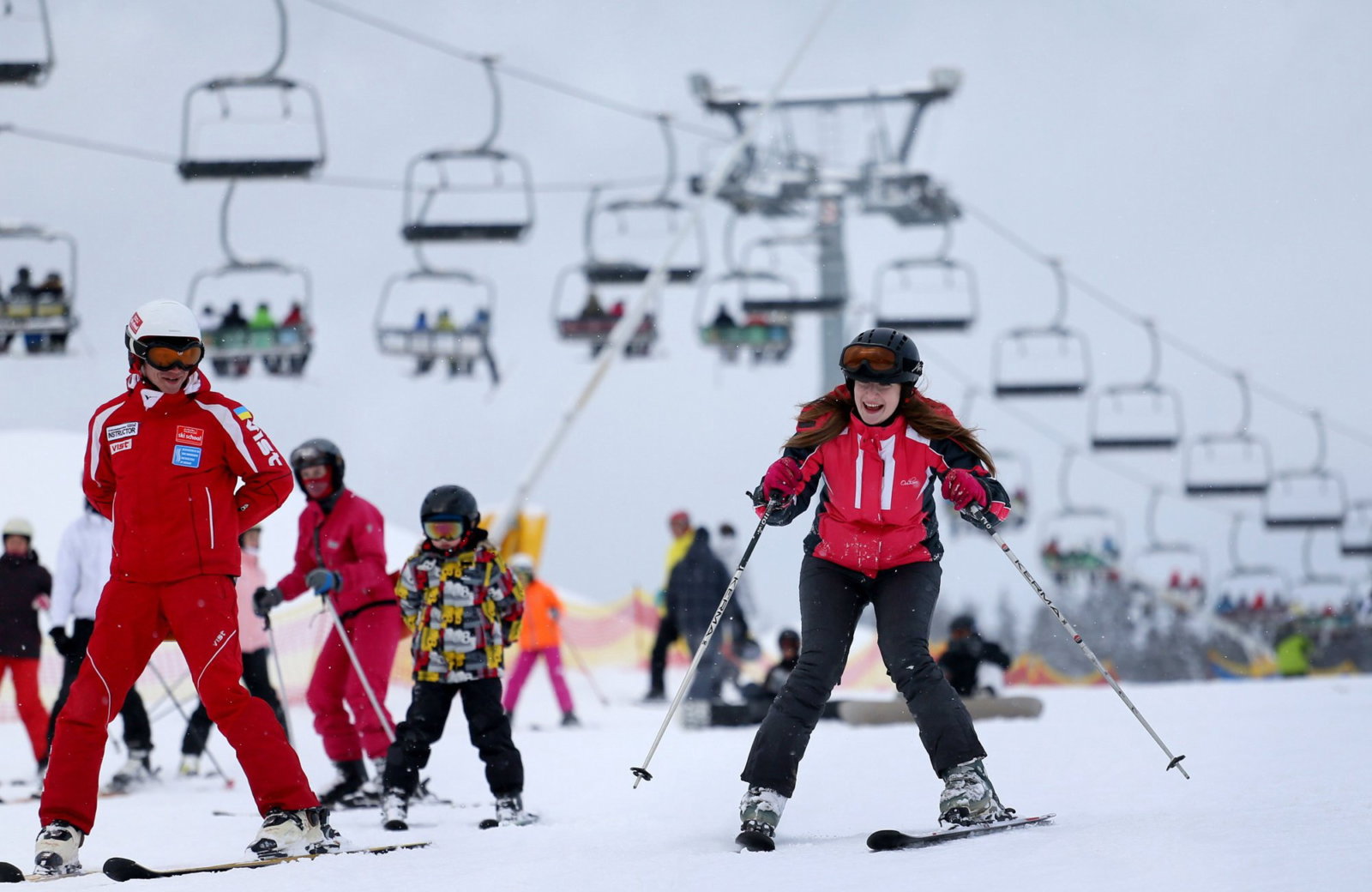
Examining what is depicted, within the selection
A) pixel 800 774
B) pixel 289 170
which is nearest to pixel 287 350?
pixel 289 170

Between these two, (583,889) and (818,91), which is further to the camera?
(818,91)

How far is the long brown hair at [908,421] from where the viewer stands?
5.31m

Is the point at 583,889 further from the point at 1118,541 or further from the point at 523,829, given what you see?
the point at 1118,541

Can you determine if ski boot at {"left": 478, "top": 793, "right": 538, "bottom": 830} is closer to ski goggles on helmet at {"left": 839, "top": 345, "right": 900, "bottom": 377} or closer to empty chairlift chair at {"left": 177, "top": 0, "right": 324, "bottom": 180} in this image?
ski goggles on helmet at {"left": 839, "top": 345, "right": 900, "bottom": 377}

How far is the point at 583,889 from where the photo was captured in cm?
431

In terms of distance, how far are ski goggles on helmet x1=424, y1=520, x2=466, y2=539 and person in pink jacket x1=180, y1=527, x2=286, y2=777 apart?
2.36 metres

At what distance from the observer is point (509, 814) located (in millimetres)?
6461

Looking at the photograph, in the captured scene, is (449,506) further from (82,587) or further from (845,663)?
(82,587)

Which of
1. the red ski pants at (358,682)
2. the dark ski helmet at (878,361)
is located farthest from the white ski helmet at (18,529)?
the dark ski helmet at (878,361)

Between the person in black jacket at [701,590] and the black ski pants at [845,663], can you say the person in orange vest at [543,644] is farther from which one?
the black ski pants at [845,663]

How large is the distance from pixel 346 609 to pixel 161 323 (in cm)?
249

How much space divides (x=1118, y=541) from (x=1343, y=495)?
477 centimetres

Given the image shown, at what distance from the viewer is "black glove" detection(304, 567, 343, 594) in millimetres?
6727

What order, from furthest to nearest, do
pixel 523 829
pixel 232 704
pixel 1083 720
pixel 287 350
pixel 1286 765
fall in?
pixel 287 350 → pixel 1083 720 → pixel 1286 765 → pixel 523 829 → pixel 232 704
